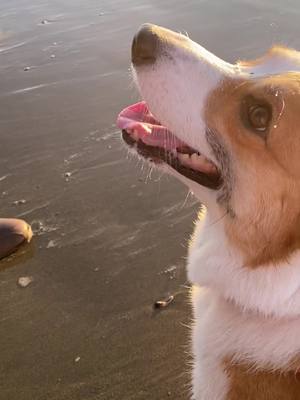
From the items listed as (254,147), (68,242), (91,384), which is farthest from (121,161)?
(254,147)

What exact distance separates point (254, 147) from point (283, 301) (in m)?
0.70

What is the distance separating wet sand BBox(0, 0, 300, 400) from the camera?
354 centimetres

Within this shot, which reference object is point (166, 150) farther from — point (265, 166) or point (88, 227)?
point (88, 227)

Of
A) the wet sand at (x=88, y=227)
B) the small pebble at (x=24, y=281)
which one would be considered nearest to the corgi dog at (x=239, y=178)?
the wet sand at (x=88, y=227)

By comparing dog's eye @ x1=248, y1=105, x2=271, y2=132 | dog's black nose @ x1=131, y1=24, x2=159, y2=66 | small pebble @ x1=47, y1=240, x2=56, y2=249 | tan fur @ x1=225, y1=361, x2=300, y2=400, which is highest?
dog's black nose @ x1=131, y1=24, x2=159, y2=66

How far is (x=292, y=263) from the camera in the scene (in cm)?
256

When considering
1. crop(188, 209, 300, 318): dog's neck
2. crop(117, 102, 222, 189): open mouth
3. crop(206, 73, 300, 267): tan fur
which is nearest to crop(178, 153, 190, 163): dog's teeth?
crop(117, 102, 222, 189): open mouth

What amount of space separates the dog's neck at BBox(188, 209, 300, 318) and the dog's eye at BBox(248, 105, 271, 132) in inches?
20.7

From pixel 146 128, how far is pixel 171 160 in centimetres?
23

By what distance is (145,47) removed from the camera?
8.79 feet

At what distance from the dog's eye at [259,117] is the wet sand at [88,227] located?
1.67 m

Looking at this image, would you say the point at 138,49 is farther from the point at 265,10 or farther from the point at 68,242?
the point at 265,10

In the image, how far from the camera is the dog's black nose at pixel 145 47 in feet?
8.75

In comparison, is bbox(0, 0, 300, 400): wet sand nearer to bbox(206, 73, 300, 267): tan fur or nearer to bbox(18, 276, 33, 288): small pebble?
bbox(18, 276, 33, 288): small pebble
